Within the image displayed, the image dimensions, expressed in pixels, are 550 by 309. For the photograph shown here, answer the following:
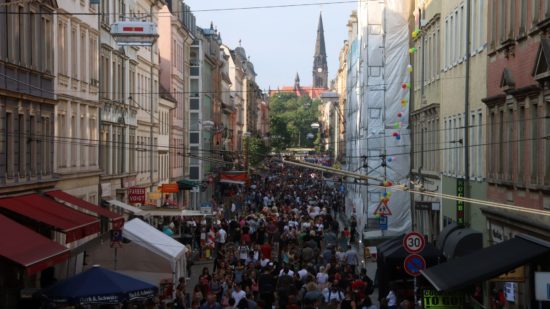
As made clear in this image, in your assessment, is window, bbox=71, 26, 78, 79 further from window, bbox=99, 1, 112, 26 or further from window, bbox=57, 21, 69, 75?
window, bbox=99, 1, 112, 26

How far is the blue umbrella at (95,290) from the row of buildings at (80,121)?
0.72 metres

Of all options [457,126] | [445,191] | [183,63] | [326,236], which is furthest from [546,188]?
[183,63]

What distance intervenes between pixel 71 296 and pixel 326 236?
24.4 m

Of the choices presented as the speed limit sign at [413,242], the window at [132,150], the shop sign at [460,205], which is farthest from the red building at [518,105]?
the window at [132,150]

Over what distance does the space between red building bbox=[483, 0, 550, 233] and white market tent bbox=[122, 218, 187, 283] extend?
7590 mm

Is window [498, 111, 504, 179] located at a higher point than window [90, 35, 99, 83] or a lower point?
lower

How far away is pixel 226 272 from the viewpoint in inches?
1206

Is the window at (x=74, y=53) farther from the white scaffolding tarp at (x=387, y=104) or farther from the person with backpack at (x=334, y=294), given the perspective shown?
the white scaffolding tarp at (x=387, y=104)

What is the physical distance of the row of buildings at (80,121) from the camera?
26734 millimetres

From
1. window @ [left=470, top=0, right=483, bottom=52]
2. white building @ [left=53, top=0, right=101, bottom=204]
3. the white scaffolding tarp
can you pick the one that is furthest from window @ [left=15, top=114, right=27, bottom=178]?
the white scaffolding tarp

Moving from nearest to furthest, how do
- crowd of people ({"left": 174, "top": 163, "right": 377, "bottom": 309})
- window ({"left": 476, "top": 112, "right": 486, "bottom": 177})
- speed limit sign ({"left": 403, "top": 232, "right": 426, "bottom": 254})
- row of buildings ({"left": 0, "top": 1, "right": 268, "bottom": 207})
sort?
speed limit sign ({"left": 403, "top": 232, "right": 426, "bottom": 254}) → crowd of people ({"left": 174, "top": 163, "right": 377, "bottom": 309}) → row of buildings ({"left": 0, "top": 1, "right": 268, "bottom": 207}) → window ({"left": 476, "top": 112, "right": 486, "bottom": 177})

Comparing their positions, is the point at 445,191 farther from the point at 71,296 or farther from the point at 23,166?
the point at 71,296

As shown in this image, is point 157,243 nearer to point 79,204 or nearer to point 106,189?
point 79,204

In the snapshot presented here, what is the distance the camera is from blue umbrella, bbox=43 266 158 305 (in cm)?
2020
